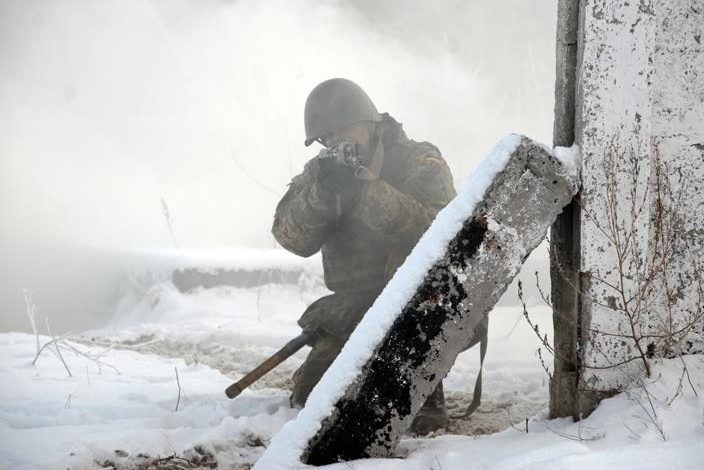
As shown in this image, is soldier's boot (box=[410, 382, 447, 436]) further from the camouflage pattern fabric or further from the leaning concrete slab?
the leaning concrete slab

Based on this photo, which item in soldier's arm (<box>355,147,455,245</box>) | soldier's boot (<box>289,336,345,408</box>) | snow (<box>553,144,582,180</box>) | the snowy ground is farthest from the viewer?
soldier's boot (<box>289,336,345,408</box>)

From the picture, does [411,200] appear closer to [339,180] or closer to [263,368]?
[339,180]

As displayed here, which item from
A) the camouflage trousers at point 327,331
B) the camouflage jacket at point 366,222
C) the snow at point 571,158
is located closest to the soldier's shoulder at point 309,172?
the camouflage jacket at point 366,222

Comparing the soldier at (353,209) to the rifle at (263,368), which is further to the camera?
the soldier at (353,209)

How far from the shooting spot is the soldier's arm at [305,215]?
321cm

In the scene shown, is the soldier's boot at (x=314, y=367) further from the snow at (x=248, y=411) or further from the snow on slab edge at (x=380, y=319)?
the snow on slab edge at (x=380, y=319)

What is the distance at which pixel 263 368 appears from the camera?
308 cm

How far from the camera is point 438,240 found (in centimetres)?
183

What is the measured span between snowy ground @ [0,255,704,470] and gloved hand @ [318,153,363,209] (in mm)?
1205

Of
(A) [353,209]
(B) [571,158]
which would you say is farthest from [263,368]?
(B) [571,158]

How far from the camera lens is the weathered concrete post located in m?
2.01

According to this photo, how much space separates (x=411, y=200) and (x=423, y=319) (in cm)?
150

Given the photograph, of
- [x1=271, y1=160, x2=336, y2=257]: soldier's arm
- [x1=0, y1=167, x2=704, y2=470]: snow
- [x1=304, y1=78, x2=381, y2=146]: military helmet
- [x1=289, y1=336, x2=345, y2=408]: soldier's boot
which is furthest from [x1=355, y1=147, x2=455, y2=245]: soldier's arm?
[x1=0, y1=167, x2=704, y2=470]: snow

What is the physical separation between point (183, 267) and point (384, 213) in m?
6.16
